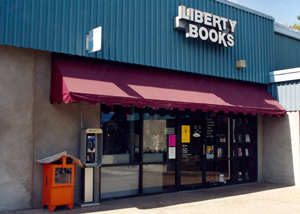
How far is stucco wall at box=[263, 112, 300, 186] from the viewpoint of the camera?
11266mm

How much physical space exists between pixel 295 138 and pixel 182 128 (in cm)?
426

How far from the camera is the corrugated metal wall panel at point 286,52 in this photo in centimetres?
1319

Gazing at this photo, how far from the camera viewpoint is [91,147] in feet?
25.5

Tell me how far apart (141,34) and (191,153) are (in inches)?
158

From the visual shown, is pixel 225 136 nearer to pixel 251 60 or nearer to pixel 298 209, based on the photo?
pixel 251 60

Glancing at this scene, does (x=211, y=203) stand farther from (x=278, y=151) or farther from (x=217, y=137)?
(x=278, y=151)

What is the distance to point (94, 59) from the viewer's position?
823cm

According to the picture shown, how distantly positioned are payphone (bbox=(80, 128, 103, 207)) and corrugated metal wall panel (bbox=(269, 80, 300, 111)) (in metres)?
7.03

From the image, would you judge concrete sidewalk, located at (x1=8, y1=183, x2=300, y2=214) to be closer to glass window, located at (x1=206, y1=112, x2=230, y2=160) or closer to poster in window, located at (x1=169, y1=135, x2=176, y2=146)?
glass window, located at (x1=206, y1=112, x2=230, y2=160)

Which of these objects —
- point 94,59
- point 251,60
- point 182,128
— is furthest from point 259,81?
point 94,59

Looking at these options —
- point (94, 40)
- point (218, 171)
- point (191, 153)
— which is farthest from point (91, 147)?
point (218, 171)

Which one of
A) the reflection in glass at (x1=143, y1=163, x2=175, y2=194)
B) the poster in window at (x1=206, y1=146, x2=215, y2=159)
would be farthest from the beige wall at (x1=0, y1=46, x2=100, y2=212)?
the poster in window at (x1=206, y1=146, x2=215, y2=159)

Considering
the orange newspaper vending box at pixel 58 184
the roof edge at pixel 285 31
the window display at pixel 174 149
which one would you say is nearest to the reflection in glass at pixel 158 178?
the window display at pixel 174 149

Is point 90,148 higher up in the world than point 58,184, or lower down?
higher up
